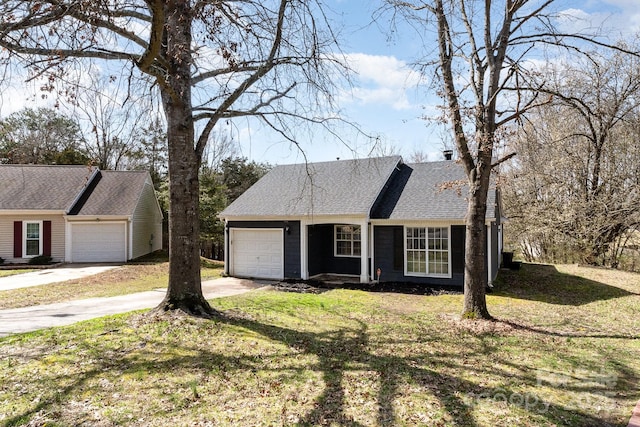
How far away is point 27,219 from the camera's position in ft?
62.2

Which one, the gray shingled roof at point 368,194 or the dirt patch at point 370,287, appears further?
the gray shingled roof at point 368,194

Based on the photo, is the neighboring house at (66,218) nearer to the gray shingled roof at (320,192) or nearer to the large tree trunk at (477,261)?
the gray shingled roof at (320,192)

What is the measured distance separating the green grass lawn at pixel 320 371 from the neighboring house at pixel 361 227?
4406 millimetres

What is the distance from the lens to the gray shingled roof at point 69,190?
1922 cm

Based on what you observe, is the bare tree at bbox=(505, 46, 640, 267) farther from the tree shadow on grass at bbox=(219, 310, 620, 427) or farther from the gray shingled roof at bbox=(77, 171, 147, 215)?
the gray shingled roof at bbox=(77, 171, 147, 215)

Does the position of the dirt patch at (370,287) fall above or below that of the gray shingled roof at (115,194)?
below

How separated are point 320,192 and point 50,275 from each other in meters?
11.4

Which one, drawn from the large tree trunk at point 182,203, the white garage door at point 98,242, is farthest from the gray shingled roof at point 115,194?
the large tree trunk at point 182,203

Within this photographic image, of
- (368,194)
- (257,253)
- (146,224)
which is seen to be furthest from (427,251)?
(146,224)

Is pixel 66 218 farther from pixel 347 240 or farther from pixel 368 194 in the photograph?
pixel 368 194

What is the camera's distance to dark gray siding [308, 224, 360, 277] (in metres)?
14.6

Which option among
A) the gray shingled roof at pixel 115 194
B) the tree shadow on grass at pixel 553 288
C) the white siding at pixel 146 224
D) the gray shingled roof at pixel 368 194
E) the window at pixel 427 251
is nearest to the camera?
the tree shadow on grass at pixel 553 288

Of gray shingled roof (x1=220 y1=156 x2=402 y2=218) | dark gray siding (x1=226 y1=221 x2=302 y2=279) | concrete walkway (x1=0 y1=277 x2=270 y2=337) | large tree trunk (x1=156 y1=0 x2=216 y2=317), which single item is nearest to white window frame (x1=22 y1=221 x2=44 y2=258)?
gray shingled roof (x1=220 y1=156 x2=402 y2=218)

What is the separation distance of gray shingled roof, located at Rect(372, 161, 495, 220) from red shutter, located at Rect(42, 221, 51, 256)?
16.6m
